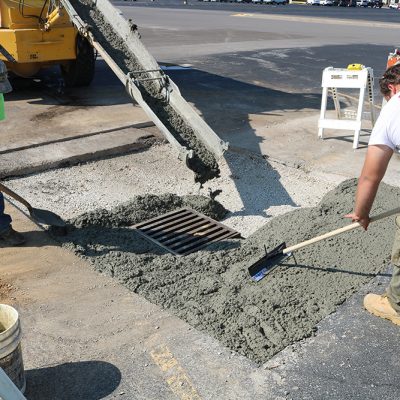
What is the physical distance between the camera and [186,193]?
656cm

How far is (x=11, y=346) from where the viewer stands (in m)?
2.81

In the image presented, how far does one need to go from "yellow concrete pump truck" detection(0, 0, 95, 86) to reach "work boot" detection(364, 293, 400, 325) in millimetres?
7760

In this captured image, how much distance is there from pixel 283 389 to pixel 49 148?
5.46 metres

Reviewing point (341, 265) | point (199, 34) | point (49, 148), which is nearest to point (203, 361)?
point (341, 265)

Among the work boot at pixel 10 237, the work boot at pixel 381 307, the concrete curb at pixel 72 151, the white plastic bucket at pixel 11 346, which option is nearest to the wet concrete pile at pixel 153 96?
the concrete curb at pixel 72 151

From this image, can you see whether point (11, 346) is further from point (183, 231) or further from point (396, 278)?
point (183, 231)

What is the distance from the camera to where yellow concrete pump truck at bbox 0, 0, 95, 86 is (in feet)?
30.0

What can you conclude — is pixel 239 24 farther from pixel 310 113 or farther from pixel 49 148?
pixel 49 148

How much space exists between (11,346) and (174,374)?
42.1 inches

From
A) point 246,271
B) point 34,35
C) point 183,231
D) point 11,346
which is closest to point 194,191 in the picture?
point 183,231

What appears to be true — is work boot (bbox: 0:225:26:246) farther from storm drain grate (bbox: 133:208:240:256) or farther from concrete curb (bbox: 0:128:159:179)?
concrete curb (bbox: 0:128:159:179)

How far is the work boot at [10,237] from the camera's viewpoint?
A: 4836 millimetres

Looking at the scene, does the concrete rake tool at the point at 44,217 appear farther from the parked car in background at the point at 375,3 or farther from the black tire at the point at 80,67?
the parked car in background at the point at 375,3

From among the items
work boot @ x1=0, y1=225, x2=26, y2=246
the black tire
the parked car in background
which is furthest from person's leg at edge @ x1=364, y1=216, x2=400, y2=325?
the parked car in background
